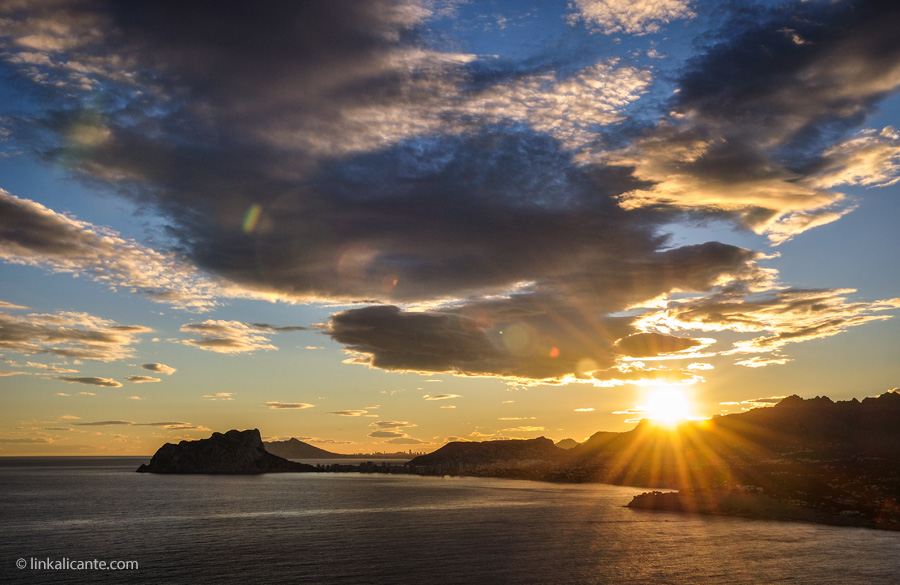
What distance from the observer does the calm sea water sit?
61625 mm

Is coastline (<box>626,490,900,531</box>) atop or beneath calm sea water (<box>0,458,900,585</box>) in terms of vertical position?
beneath

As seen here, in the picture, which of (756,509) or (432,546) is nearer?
(432,546)

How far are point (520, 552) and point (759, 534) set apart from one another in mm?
49344

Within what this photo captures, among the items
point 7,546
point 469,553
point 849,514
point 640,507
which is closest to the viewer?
point 469,553

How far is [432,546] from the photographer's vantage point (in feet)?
260

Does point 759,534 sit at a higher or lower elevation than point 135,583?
lower

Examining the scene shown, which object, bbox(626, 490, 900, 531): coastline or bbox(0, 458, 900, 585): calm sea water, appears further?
bbox(626, 490, 900, 531): coastline

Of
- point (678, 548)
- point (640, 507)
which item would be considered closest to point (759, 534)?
point (678, 548)

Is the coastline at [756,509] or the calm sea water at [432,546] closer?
the calm sea water at [432,546]

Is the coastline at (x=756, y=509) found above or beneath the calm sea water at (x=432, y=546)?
beneath

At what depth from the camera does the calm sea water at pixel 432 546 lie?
6162 cm

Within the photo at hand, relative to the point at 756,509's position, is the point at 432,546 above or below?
above

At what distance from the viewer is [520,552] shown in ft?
247

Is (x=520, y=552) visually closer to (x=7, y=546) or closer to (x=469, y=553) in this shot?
(x=469, y=553)
